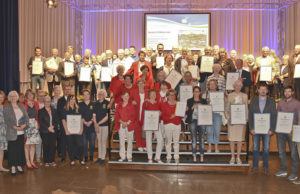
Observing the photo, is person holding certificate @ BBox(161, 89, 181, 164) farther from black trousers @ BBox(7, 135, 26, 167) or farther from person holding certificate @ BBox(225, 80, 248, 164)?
black trousers @ BBox(7, 135, 26, 167)

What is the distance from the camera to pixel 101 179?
6.90 meters

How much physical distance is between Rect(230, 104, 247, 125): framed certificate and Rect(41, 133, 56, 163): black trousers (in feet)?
13.8

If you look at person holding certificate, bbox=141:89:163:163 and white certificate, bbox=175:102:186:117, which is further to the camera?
person holding certificate, bbox=141:89:163:163

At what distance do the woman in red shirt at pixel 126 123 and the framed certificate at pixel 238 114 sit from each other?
2201 millimetres

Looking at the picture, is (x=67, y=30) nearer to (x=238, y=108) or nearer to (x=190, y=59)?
(x=190, y=59)

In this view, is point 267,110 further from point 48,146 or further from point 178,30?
point 178,30

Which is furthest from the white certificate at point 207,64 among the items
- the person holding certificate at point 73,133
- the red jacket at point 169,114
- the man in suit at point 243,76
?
the person holding certificate at point 73,133

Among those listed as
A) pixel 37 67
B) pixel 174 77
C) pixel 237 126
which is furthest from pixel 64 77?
pixel 237 126

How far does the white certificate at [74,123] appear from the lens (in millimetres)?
7922

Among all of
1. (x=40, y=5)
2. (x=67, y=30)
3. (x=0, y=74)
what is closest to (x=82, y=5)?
(x=67, y=30)

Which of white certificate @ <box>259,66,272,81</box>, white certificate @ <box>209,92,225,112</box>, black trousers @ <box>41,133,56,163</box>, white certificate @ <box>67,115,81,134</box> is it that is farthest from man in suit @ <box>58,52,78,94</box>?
white certificate @ <box>259,66,272,81</box>

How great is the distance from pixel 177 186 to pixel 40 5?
11.7 meters

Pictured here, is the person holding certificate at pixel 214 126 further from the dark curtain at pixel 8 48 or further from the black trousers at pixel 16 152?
the dark curtain at pixel 8 48

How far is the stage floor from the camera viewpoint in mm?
6168
